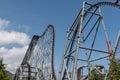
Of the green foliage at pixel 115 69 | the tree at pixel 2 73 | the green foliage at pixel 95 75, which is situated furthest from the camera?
the tree at pixel 2 73

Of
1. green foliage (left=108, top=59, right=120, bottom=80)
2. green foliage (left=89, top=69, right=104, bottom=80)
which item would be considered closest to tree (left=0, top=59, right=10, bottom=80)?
green foliage (left=89, top=69, right=104, bottom=80)

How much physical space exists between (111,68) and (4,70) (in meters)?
8.14

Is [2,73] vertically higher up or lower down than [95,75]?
higher up

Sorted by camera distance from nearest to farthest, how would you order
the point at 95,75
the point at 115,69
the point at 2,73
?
the point at 115,69
the point at 95,75
the point at 2,73

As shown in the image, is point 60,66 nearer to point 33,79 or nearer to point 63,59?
point 63,59

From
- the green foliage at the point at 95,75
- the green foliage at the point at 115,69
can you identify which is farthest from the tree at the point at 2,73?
the green foliage at the point at 115,69

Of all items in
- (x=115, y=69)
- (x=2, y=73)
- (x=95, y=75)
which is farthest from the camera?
(x=2, y=73)

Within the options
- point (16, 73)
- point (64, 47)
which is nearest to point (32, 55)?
point (16, 73)

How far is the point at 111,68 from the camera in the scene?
17.2 metres

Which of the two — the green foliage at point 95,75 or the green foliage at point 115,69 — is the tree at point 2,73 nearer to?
the green foliage at point 95,75

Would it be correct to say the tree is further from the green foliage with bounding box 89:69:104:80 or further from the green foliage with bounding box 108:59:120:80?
the green foliage with bounding box 108:59:120:80

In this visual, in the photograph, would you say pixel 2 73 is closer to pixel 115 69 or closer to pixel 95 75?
pixel 95 75

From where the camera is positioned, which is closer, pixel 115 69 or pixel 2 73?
pixel 115 69

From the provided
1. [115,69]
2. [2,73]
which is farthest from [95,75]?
[2,73]
